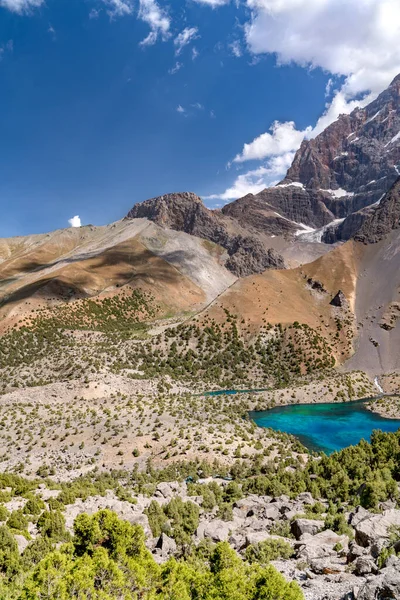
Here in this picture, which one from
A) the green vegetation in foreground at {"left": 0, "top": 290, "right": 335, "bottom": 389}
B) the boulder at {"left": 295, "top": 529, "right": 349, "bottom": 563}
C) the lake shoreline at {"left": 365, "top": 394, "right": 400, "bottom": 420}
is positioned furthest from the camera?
the green vegetation in foreground at {"left": 0, "top": 290, "right": 335, "bottom": 389}

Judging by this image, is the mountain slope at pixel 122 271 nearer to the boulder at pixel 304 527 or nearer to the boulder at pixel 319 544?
the boulder at pixel 304 527

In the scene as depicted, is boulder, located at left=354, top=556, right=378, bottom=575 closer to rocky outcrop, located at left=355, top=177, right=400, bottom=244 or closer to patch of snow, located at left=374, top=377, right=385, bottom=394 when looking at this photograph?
patch of snow, located at left=374, top=377, right=385, bottom=394

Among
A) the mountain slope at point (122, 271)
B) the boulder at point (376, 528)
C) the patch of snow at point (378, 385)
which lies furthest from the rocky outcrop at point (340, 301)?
the boulder at point (376, 528)

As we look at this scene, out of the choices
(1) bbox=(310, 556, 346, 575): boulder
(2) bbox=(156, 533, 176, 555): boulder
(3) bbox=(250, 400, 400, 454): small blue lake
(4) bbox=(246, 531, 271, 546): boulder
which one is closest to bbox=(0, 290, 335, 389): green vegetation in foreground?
(3) bbox=(250, 400, 400, 454): small blue lake

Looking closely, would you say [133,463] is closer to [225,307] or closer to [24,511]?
[24,511]

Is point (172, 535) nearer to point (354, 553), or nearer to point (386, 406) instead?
point (354, 553)

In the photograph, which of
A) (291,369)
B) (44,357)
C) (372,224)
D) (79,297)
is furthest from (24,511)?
(372,224)
